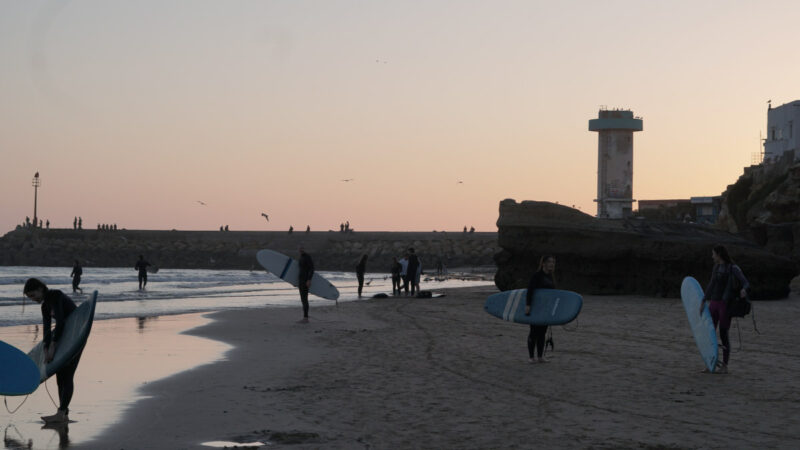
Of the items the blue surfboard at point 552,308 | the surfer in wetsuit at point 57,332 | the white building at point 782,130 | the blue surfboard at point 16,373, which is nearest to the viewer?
the blue surfboard at point 16,373

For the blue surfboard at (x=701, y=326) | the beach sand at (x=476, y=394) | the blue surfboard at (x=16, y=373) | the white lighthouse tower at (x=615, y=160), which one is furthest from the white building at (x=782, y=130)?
the blue surfboard at (x=16, y=373)

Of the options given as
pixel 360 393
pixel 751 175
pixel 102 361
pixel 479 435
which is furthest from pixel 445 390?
pixel 751 175

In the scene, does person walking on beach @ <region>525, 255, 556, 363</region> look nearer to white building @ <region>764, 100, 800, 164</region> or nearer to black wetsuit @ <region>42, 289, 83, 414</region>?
black wetsuit @ <region>42, 289, 83, 414</region>

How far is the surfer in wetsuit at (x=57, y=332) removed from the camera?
8.13m

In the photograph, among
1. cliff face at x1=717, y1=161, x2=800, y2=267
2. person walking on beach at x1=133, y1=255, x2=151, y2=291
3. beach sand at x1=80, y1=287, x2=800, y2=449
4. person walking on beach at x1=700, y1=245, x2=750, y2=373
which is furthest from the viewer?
person walking on beach at x1=133, y1=255, x2=151, y2=291

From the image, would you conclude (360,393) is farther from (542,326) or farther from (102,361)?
(102,361)

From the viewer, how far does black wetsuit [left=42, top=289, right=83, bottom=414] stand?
819 cm

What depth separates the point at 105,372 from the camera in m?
11.5

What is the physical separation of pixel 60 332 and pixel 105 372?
330cm

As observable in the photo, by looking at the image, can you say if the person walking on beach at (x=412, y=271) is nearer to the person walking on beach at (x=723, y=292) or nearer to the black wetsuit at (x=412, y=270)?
the black wetsuit at (x=412, y=270)

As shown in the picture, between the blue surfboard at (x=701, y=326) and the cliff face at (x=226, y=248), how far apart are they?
202 ft

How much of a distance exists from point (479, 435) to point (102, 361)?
7.15 meters

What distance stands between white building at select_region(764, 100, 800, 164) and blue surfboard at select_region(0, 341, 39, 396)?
214 ft

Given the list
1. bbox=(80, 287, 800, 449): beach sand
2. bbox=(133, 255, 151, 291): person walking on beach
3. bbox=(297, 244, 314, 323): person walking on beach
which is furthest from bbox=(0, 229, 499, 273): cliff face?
bbox=(80, 287, 800, 449): beach sand
